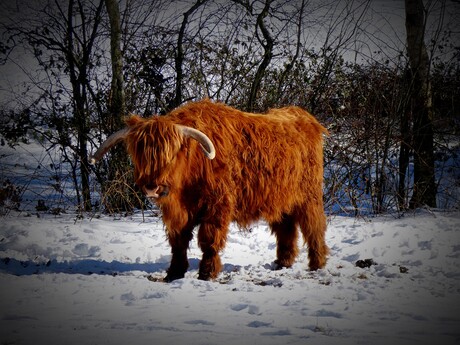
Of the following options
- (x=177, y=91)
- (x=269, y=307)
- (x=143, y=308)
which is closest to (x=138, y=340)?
(x=143, y=308)

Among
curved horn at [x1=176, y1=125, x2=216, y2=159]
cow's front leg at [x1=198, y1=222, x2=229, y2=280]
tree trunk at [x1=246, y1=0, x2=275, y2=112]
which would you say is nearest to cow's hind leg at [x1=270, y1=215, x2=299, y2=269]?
cow's front leg at [x1=198, y1=222, x2=229, y2=280]

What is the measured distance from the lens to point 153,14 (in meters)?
7.54

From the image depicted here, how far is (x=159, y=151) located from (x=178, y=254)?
1030mm

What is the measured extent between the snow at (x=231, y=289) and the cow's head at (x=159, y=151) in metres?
0.81

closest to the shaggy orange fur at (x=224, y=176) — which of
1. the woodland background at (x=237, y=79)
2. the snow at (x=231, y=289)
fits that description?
the snow at (x=231, y=289)

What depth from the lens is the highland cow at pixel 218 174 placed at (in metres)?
3.69

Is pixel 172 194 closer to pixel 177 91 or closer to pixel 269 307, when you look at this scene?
pixel 269 307

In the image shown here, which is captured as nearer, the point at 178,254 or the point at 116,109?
the point at 178,254

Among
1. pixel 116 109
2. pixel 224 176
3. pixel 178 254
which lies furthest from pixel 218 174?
pixel 116 109

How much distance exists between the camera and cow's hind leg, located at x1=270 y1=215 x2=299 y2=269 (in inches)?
184

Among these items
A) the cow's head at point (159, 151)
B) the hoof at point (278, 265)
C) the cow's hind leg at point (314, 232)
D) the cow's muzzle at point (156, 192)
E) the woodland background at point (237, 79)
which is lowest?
the hoof at point (278, 265)

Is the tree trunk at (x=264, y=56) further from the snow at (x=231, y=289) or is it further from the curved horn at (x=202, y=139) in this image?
the curved horn at (x=202, y=139)

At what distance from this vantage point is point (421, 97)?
7.10m

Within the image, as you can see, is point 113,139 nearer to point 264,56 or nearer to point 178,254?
point 178,254
